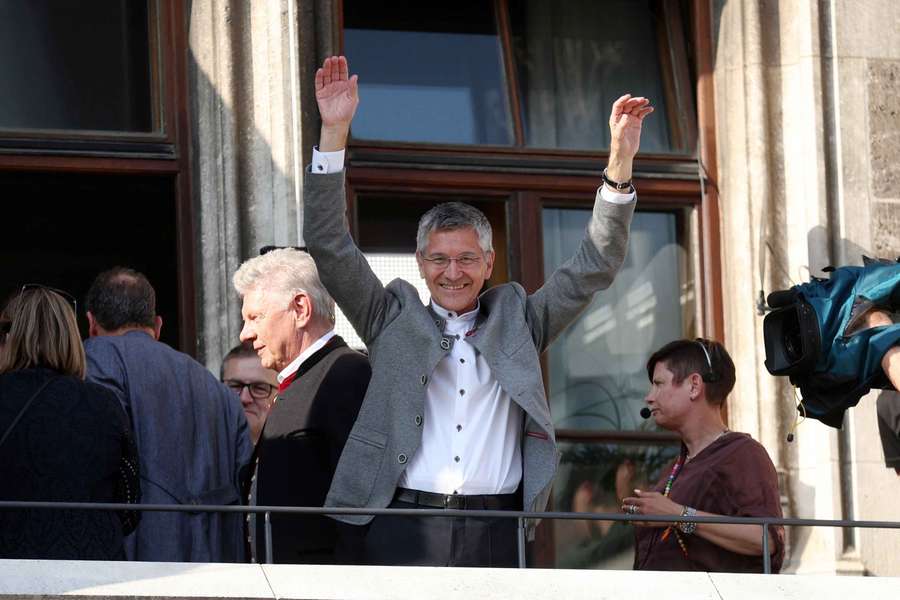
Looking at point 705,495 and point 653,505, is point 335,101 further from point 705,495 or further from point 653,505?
point 705,495

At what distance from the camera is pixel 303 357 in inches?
255

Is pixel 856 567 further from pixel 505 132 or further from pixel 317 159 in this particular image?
pixel 317 159

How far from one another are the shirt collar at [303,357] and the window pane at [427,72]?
2.01 meters

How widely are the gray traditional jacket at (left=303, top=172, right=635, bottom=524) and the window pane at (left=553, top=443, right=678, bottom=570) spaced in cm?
204

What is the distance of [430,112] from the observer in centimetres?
849

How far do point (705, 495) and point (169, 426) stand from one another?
1724mm

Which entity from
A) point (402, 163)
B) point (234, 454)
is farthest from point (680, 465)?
point (402, 163)

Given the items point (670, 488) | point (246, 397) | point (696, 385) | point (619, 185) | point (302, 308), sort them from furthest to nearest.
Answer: point (246, 397) < point (696, 385) < point (670, 488) < point (302, 308) < point (619, 185)

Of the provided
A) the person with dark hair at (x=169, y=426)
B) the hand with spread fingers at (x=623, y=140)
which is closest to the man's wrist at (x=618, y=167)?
the hand with spread fingers at (x=623, y=140)

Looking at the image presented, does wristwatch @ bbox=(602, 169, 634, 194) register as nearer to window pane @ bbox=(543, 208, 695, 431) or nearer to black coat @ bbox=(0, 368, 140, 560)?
black coat @ bbox=(0, 368, 140, 560)

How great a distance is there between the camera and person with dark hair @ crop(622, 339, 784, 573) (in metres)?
6.46

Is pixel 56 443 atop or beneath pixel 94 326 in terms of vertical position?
beneath

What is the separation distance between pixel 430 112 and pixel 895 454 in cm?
258

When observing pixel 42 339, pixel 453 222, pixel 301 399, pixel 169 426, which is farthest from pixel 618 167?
pixel 42 339
